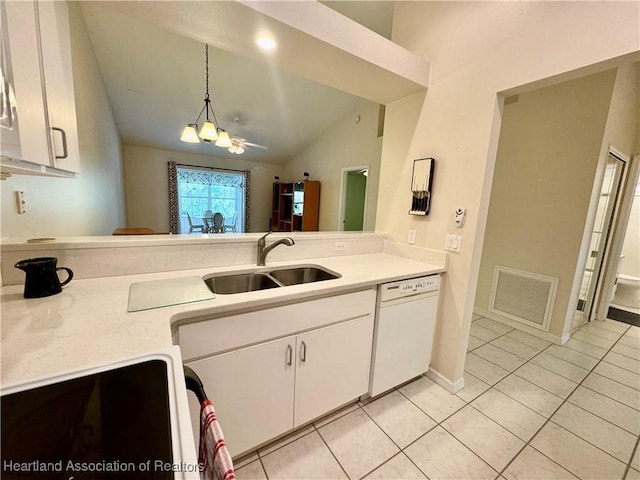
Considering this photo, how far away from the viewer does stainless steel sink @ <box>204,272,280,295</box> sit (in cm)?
154

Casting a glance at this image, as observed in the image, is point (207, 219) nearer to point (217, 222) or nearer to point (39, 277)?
point (217, 222)

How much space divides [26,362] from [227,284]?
0.94 meters

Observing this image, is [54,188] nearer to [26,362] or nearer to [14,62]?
[14,62]

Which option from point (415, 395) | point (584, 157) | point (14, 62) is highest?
point (584, 157)

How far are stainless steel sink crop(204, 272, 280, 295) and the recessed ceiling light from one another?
134cm

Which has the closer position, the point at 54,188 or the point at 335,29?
the point at 335,29

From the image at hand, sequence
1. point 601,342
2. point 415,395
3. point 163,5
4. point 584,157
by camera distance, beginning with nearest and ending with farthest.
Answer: point 163,5 < point 415,395 < point 584,157 < point 601,342

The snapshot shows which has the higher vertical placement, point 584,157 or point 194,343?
point 584,157

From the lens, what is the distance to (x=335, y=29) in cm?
145

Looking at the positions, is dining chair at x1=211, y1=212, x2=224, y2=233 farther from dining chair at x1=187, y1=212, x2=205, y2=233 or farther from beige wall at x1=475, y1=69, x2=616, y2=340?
beige wall at x1=475, y1=69, x2=616, y2=340

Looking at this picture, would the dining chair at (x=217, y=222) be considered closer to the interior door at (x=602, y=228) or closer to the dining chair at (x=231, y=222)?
the dining chair at (x=231, y=222)

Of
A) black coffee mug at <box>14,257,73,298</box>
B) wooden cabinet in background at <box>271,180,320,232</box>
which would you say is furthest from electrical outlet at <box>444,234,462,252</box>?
wooden cabinet in background at <box>271,180,320,232</box>

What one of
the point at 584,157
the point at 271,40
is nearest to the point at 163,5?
the point at 271,40

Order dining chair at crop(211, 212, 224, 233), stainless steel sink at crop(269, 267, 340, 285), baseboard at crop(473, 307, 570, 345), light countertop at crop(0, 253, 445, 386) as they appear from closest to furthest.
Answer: light countertop at crop(0, 253, 445, 386) < stainless steel sink at crop(269, 267, 340, 285) < baseboard at crop(473, 307, 570, 345) < dining chair at crop(211, 212, 224, 233)
